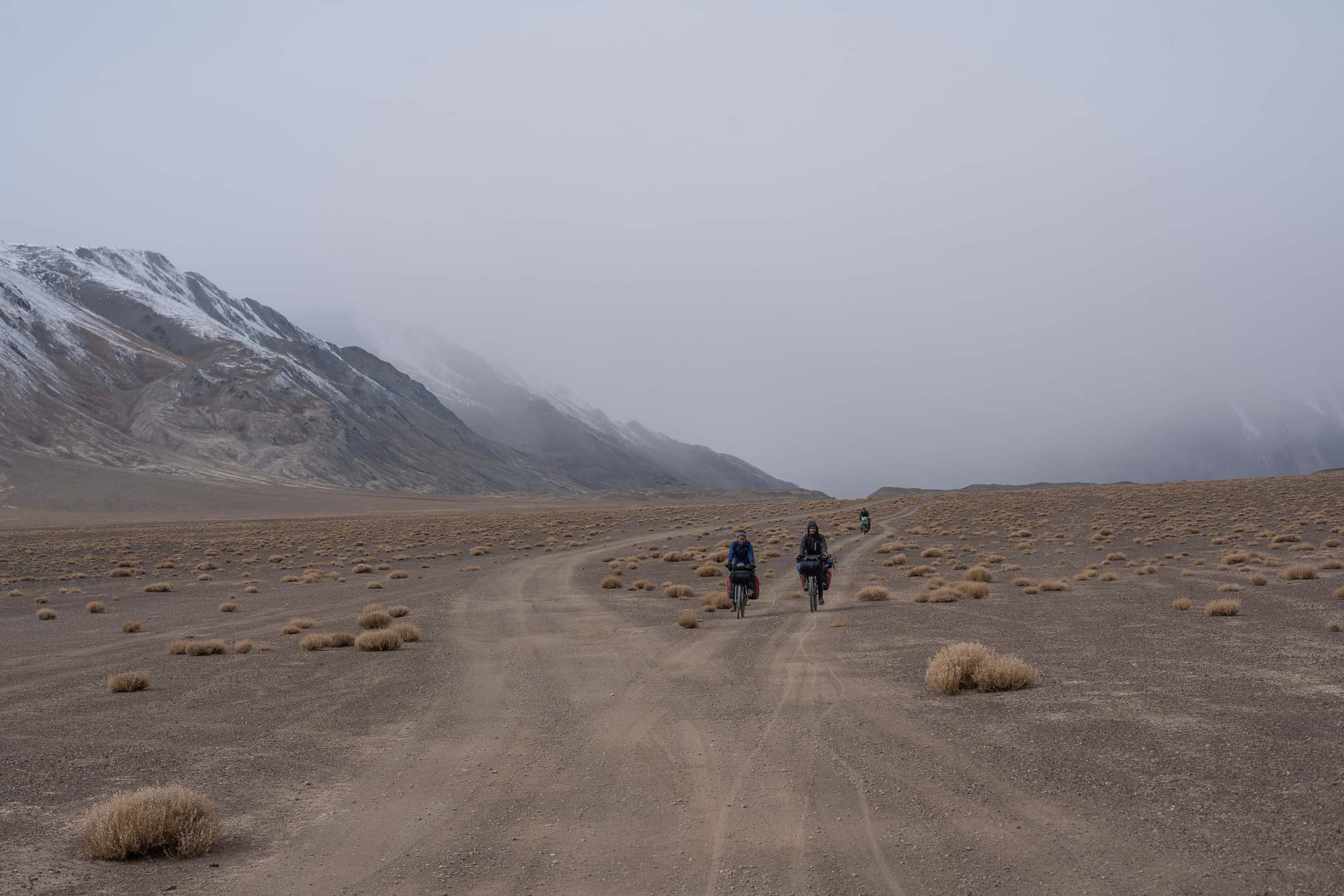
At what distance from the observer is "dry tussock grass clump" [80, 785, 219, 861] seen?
627cm

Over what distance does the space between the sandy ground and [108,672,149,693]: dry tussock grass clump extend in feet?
1.02

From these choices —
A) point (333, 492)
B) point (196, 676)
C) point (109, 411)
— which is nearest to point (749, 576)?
point (196, 676)

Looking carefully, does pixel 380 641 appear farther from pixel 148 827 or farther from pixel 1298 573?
pixel 1298 573

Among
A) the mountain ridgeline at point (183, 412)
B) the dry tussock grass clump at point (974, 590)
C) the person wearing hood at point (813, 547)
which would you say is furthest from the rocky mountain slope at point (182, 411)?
the dry tussock grass clump at point (974, 590)

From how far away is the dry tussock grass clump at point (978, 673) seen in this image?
422 inches

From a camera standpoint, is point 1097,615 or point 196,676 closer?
point 196,676

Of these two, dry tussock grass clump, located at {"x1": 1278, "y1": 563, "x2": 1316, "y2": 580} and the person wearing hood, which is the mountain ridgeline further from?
dry tussock grass clump, located at {"x1": 1278, "y1": 563, "x2": 1316, "y2": 580}

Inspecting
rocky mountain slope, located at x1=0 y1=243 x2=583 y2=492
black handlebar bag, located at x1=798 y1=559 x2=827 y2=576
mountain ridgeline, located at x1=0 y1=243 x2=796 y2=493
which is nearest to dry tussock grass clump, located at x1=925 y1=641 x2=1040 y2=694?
black handlebar bag, located at x1=798 y1=559 x2=827 y2=576

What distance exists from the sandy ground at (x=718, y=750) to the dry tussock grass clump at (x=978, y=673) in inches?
9.4

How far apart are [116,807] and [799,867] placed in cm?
500

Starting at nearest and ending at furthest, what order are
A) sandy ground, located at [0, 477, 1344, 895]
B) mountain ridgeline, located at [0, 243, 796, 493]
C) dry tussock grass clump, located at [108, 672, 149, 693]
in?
sandy ground, located at [0, 477, 1344, 895] → dry tussock grass clump, located at [108, 672, 149, 693] → mountain ridgeline, located at [0, 243, 796, 493]

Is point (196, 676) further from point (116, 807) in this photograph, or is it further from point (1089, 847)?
point (1089, 847)

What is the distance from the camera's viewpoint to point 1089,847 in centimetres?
598

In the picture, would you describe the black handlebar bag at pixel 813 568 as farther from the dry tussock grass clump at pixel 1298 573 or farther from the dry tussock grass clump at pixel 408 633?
the dry tussock grass clump at pixel 1298 573
